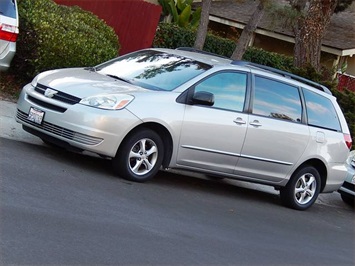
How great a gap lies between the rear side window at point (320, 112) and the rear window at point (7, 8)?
14.8ft

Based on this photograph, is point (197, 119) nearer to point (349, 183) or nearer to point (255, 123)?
point (255, 123)

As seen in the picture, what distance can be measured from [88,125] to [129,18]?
8.63m

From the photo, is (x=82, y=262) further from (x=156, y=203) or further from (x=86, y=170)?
(x=86, y=170)

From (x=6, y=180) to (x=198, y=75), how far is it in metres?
3.12

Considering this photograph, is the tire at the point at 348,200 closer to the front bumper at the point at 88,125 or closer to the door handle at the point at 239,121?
the door handle at the point at 239,121

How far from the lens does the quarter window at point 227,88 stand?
10.0 m

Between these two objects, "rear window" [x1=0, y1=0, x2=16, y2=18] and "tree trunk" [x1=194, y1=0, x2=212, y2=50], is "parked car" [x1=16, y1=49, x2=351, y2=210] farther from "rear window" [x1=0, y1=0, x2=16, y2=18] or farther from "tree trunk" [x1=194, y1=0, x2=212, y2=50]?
"tree trunk" [x1=194, y1=0, x2=212, y2=50]

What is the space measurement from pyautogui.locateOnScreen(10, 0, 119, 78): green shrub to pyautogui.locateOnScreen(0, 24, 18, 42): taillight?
39.1 inches

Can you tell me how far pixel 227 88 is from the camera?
1022cm

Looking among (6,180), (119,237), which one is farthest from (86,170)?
(119,237)

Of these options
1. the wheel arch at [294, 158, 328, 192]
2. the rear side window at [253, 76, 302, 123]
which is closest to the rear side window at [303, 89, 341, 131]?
the rear side window at [253, 76, 302, 123]

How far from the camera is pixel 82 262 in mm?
6066

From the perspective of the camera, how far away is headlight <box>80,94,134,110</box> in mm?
9125

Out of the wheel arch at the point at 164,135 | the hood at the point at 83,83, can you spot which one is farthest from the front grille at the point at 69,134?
the wheel arch at the point at 164,135
